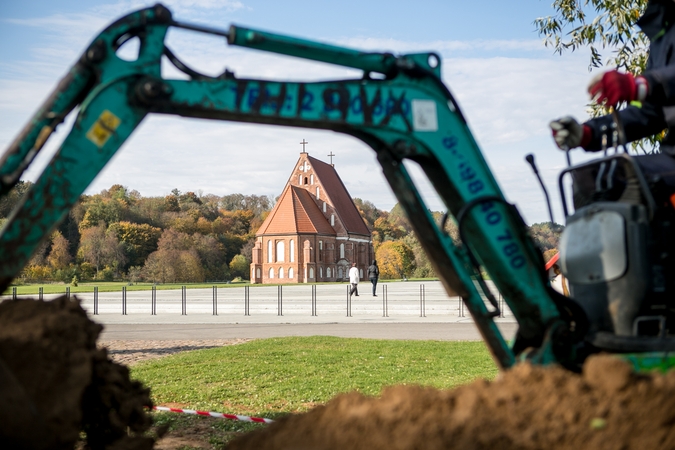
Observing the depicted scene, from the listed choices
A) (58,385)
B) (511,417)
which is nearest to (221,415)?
(58,385)

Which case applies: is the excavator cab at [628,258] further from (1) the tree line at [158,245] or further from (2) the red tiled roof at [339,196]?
(2) the red tiled roof at [339,196]

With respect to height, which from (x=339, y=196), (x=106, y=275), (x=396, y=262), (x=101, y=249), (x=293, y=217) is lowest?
(x=106, y=275)

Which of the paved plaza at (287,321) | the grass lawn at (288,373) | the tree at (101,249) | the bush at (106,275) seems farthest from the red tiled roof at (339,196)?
the grass lawn at (288,373)

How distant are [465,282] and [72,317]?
1.96 meters

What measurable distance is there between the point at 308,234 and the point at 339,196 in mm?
11985

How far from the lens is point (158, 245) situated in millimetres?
81562

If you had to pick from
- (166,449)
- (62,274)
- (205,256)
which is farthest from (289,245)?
(166,449)

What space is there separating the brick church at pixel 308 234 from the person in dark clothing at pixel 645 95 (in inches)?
2976

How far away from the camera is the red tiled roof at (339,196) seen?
285ft

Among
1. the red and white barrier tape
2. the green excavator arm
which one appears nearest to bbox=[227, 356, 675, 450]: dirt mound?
the green excavator arm

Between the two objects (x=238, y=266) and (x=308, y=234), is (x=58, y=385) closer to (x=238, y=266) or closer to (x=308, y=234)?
(x=308, y=234)

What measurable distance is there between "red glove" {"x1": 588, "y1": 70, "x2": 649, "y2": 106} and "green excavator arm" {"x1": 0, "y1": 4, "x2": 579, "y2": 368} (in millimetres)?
700

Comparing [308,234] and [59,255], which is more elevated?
[308,234]

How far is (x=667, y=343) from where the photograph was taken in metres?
3.23
